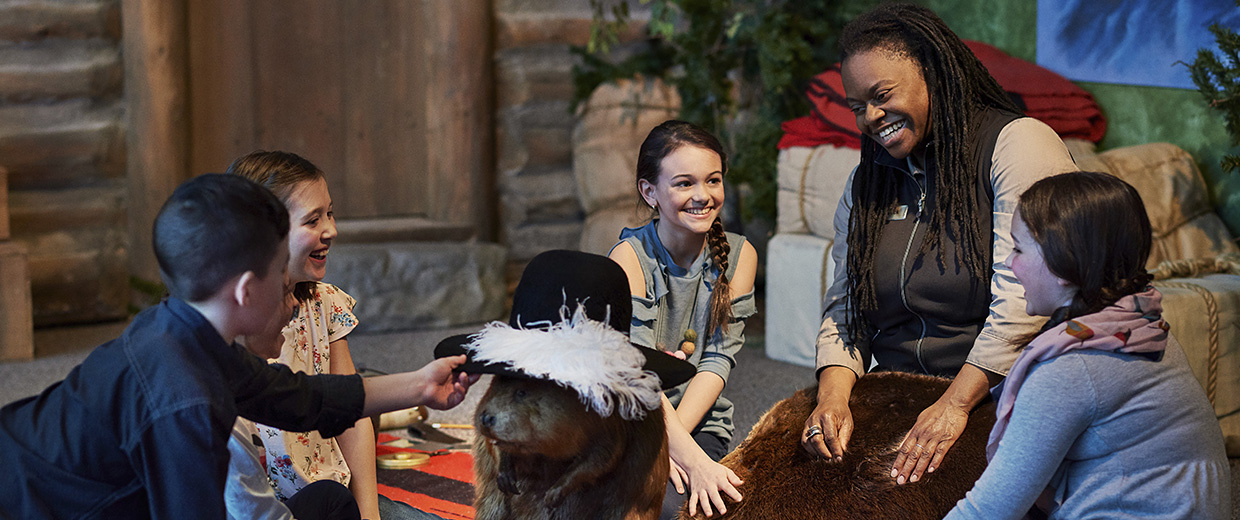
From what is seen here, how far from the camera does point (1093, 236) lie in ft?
4.85

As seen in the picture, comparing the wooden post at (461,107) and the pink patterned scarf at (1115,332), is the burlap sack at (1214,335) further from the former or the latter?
the wooden post at (461,107)

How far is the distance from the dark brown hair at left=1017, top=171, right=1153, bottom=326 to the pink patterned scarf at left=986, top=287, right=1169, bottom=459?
1.2 inches

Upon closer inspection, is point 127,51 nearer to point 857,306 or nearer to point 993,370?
point 857,306

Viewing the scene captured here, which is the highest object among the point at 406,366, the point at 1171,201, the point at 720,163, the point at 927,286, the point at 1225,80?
the point at 1225,80

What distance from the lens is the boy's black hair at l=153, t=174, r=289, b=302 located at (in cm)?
131

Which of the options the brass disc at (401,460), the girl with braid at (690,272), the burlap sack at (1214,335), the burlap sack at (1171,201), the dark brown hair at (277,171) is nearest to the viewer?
the dark brown hair at (277,171)

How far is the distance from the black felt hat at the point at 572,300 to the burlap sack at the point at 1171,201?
2.11 meters

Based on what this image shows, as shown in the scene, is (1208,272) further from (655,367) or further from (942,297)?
(655,367)

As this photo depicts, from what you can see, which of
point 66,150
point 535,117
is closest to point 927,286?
point 535,117

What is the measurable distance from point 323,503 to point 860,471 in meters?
0.93

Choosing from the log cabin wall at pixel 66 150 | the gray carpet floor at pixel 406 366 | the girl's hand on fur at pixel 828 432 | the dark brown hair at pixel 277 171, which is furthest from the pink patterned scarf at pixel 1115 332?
the log cabin wall at pixel 66 150

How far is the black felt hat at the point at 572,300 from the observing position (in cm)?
148

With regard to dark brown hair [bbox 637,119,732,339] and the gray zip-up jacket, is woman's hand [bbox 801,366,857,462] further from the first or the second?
dark brown hair [bbox 637,119,732,339]

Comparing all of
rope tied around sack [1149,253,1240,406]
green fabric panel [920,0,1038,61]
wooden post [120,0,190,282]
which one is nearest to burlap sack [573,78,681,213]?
green fabric panel [920,0,1038,61]
